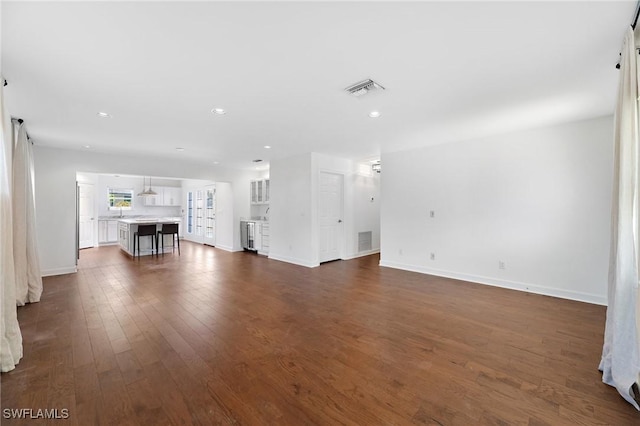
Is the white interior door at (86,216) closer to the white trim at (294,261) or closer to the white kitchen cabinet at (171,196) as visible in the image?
the white kitchen cabinet at (171,196)

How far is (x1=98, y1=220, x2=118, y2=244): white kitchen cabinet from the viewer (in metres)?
8.77

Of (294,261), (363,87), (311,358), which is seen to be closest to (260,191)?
(294,261)

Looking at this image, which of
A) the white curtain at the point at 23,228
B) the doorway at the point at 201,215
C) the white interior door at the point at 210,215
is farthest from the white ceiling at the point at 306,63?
the doorway at the point at 201,215

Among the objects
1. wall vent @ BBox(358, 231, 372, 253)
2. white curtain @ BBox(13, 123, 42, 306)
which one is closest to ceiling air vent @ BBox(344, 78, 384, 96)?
white curtain @ BBox(13, 123, 42, 306)

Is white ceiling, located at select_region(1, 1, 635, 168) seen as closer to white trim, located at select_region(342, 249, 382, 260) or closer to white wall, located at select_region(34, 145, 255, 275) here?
white wall, located at select_region(34, 145, 255, 275)

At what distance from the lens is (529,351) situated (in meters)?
2.38

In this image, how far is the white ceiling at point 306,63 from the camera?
1.62 metres

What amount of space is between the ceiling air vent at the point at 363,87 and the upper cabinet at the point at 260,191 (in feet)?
18.2

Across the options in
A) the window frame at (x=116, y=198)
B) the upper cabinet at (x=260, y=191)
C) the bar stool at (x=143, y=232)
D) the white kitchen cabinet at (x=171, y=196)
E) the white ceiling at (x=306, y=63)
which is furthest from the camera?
the white kitchen cabinet at (x=171, y=196)

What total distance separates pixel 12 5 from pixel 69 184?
499 centimetres

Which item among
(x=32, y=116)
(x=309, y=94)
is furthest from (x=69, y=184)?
(x=309, y=94)

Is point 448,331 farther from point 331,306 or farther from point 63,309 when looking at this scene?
point 63,309

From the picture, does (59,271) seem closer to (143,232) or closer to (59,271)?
(59,271)

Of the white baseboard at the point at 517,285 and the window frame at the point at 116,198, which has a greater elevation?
the window frame at the point at 116,198
